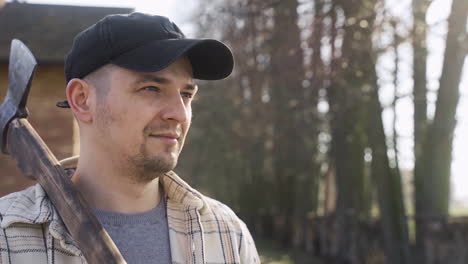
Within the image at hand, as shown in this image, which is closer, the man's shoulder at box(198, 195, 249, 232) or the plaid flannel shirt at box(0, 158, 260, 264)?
the plaid flannel shirt at box(0, 158, 260, 264)

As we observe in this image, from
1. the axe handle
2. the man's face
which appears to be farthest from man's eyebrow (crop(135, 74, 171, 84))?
the axe handle

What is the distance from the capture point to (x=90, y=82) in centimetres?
229

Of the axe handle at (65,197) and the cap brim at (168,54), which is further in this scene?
the cap brim at (168,54)

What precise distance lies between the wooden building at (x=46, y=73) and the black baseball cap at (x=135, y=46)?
9.92ft

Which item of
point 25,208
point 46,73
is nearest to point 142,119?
point 25,208

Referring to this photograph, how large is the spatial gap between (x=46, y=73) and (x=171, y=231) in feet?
11.4

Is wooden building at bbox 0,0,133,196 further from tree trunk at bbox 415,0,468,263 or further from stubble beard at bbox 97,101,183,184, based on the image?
tree trunk at bbox 415,0,468,263

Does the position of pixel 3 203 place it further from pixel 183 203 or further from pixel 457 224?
pixel 457 224

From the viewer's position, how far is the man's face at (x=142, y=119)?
7.23 feet

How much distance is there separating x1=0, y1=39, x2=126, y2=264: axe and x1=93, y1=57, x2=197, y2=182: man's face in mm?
215

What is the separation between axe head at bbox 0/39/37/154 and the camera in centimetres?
257

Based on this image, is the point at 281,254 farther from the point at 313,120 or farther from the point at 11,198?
the point at 11,198

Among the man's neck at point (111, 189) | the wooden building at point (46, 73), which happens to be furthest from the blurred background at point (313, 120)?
the man's neck at point (111, 189)

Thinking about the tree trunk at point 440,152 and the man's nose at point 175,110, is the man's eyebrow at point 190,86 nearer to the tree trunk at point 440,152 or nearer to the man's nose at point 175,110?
Answer: the man's nose at point 175,110
